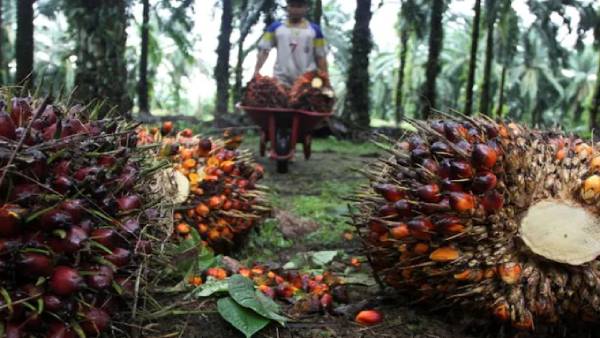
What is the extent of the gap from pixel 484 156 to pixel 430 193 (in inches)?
8.9

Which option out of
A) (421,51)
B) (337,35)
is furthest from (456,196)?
(421,51)

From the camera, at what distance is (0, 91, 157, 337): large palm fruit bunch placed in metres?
1.54

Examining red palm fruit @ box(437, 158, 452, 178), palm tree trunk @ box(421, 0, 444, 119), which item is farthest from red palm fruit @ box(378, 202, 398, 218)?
palm tree trunk @ box(421, 0, 444, 119)

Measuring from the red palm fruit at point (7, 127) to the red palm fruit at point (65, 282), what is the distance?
0.38 m

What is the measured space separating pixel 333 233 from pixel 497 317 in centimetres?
224

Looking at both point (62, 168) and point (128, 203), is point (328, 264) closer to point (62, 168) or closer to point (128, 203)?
point (128, 203)

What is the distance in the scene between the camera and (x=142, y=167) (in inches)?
81.6

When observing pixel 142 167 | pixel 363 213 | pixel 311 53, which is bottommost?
pixel 363 213

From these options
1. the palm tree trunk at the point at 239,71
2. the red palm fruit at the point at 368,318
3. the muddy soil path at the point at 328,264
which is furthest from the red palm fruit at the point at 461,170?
the palm tree trunk at the point at 239,71

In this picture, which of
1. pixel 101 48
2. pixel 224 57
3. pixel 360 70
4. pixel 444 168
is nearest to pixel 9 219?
pixel 444 168

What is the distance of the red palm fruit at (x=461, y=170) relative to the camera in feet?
7.61

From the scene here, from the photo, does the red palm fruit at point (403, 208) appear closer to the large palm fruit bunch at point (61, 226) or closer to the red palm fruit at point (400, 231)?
the red palm fruit at point (400, 231)

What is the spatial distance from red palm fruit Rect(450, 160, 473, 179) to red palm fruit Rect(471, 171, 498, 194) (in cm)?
3

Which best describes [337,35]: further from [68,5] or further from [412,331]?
[412,331]
